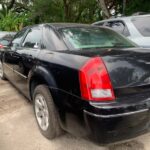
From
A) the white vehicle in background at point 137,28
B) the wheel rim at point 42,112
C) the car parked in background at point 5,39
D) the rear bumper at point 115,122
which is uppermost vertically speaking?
the white vehicle in background at point 137,28

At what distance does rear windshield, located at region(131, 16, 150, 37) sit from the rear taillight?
332 cm

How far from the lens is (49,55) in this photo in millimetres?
3516

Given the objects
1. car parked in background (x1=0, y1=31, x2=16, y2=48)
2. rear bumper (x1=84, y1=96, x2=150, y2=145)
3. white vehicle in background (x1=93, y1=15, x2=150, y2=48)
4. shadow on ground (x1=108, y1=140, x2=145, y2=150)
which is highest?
white vehicle in background (x1=93, y1=15, x2=150, y2=48)

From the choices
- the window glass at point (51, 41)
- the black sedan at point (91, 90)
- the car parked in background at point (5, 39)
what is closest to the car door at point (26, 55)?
the window glass at point (51, 41)

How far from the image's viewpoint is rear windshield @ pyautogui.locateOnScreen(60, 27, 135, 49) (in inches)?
145

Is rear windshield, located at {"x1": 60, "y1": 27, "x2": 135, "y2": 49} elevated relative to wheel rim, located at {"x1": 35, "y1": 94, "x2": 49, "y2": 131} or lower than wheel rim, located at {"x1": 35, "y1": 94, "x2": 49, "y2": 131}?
elevated

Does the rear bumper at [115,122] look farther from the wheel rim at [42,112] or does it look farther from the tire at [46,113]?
the wheel rim at [42,112]

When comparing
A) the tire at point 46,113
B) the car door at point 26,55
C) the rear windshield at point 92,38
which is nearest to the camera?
the tire at point 46,113

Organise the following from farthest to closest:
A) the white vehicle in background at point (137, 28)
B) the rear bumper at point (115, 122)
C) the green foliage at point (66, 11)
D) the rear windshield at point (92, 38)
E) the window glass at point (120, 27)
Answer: the green foliage at point (66, 11) → the window glass at point (120, 27) → the white vehicle in background at point (137, 28) → the rear windshield at point (92, 38) → the rear bumper at point (115, 122)

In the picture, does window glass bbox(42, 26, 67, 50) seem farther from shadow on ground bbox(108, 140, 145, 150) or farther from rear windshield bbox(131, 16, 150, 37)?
rear windshield bbox(131, 16, 150, 37)

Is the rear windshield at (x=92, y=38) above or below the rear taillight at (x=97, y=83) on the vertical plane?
above

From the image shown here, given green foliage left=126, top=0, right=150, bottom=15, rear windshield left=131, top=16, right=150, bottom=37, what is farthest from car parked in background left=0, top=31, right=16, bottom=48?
green foliage left=126, top=0, right=150, bottom=15

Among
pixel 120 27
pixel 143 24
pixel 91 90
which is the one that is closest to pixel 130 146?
pixel 91 90

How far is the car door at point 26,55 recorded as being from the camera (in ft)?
13.3
